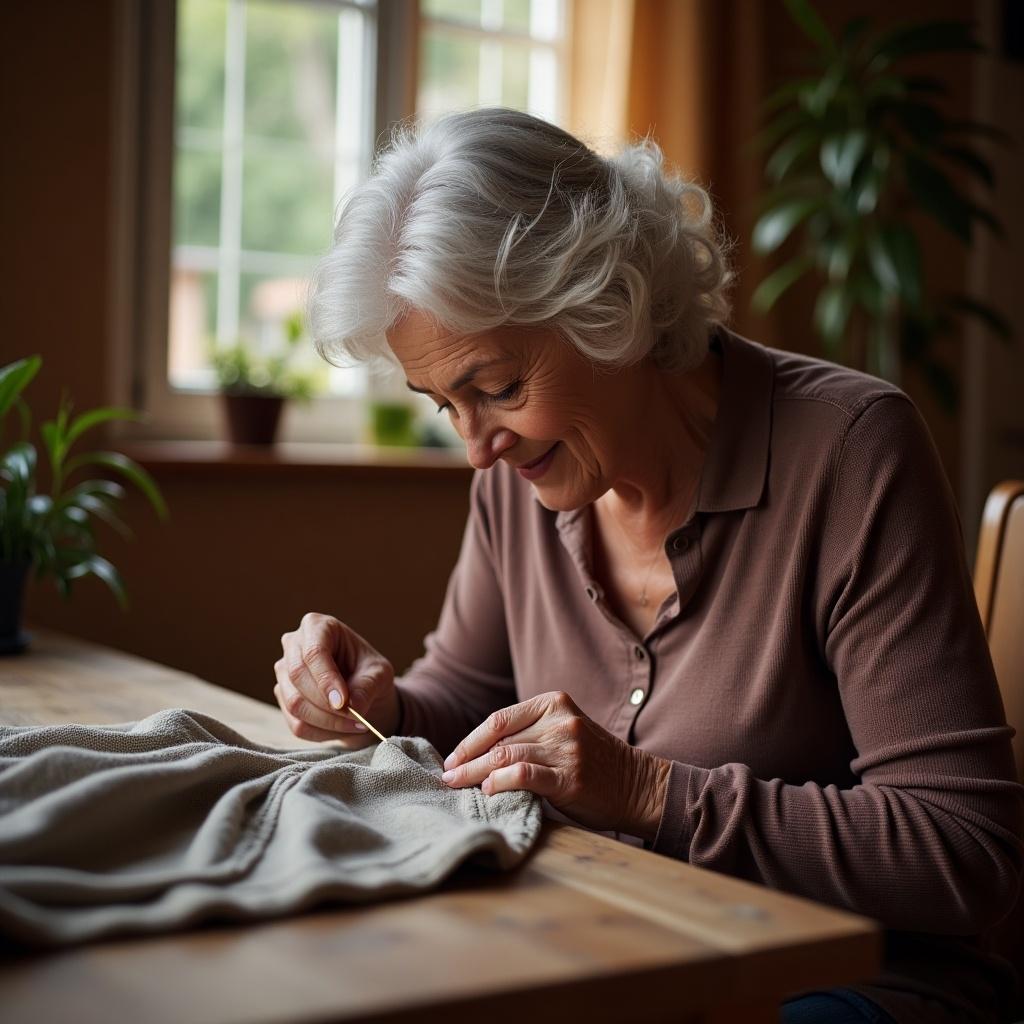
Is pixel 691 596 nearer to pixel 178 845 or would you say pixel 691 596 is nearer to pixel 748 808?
pixel 748 808

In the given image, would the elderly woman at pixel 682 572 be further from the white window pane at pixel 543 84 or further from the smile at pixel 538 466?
the white window pane at pixel 543 84

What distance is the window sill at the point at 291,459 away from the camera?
8.71ft

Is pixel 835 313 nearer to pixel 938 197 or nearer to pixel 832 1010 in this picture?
pixel 938 197

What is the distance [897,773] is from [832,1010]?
0.70 feet

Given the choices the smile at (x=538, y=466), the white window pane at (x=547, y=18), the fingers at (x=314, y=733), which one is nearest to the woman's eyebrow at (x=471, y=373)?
the smile at (x=538, y=466)

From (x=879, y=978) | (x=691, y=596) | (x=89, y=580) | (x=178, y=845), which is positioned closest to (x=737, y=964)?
(x=178, y=845)

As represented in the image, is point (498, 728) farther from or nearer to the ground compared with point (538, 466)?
nearer to the ground

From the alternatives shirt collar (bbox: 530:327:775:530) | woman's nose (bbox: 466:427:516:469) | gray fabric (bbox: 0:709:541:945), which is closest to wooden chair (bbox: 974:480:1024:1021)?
shirt collar (bbox: 530:327:775:530)

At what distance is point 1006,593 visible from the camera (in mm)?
1464

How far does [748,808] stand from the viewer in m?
1.11

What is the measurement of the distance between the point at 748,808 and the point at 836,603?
25cm

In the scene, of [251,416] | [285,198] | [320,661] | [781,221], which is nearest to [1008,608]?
[320,661]

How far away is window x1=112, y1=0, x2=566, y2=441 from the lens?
9.35 feet

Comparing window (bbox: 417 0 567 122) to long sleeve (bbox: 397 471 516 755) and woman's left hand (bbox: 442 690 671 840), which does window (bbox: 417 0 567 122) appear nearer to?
long sleeve (bbox: 397 471 516 755)
